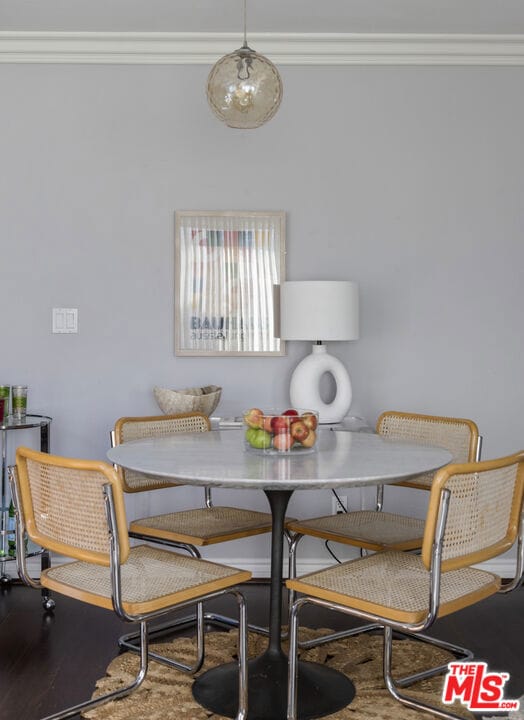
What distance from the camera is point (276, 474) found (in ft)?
6.76

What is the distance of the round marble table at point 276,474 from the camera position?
2.03 m

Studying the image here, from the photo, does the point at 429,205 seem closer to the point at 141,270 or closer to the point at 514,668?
the point at 141,270

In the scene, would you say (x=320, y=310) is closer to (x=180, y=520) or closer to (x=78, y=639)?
(x=180, y=520)

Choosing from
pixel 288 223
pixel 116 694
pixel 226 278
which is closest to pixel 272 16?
pixel 288 223

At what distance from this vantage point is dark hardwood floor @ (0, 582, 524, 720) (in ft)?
8.23

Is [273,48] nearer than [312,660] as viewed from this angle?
No

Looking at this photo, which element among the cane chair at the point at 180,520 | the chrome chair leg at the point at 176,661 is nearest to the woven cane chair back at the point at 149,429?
the cane chair at the point at 180,520

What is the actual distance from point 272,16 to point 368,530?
2.19 m

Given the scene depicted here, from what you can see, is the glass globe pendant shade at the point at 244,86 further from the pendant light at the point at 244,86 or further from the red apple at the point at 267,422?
the red apple at the point at 267,422

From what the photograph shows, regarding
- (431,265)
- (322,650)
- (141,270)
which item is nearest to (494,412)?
(431,265)

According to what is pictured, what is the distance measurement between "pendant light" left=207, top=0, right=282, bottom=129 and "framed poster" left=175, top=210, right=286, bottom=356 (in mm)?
1031

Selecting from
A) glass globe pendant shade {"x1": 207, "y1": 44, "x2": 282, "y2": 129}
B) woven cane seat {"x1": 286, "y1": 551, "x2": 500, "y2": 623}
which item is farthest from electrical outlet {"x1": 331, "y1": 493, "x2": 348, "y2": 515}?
glass globe pendant shade {"x1": 207, "y1": 44, "x2": 282, "y2": 129}

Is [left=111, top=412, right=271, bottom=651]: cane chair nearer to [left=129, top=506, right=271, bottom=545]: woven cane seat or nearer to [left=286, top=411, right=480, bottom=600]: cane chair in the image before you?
[left=129, top=506, right=271, bottom=545]: woven cane seat

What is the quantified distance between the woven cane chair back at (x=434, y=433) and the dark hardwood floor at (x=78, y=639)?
63cm
